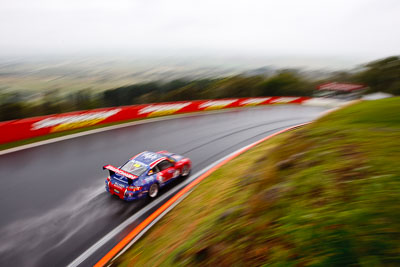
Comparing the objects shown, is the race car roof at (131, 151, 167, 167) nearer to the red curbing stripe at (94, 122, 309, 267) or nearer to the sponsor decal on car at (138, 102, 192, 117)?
the red curbing stripe at (94, 122, 309, 267)

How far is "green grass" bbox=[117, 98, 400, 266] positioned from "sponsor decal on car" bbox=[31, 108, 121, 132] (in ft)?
34.7

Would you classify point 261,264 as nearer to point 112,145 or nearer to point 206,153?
point 206,153

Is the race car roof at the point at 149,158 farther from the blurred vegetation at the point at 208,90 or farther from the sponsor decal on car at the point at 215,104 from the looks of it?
the blurred vegetation at the point at 208,90

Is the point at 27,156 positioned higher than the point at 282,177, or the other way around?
the point at 282,177

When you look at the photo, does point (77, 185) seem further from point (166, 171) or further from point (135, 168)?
point (166, 171)

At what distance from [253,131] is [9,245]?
13434 mm

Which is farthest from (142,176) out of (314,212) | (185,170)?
(314,212)

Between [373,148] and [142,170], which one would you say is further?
[142,170]

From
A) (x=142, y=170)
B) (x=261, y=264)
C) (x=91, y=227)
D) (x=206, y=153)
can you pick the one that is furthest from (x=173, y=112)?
(x=261, y=264)

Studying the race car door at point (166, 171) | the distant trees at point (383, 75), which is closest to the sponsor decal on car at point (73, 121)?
the race car door at point (166, 171)

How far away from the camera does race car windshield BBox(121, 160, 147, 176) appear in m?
8.24

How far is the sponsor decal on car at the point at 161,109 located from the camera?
18980 mm

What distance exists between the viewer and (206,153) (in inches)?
492

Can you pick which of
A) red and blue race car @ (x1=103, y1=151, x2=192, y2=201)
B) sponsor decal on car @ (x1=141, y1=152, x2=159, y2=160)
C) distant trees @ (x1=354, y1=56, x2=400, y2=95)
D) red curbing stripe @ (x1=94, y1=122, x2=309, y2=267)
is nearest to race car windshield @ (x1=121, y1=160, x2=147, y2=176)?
red and blue race car @ (x1=103, y1=151, x2=192, y2=201)
